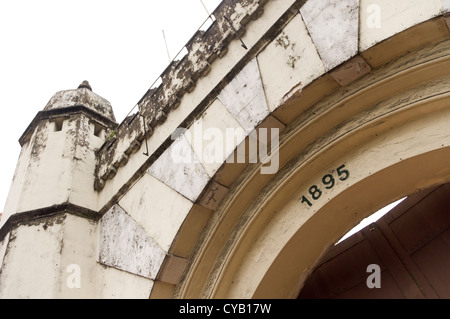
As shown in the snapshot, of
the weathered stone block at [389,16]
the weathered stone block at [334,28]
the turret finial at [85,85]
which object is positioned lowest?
the weathered stone block at [389,16]

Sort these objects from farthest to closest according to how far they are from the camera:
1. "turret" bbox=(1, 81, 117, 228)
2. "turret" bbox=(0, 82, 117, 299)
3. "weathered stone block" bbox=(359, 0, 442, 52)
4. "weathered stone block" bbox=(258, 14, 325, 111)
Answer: "turret" bbox=(1, 81, 117, 228) < "turret" bbox=(0, 82, 117, 299) < "weathered stone block" bbox=(258, 14, 325, 111) < "weathered stone block" bbox=(359, 0, 442, 52)

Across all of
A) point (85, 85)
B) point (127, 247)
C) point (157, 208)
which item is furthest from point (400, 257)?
point (85, 85)

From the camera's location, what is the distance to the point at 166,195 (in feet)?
7.66

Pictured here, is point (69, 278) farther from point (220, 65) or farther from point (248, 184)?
point (220, 65)

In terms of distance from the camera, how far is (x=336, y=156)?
195 cm

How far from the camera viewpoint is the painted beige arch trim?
5.46ft

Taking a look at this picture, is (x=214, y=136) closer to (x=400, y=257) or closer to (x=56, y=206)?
A: (x=56, y=206)

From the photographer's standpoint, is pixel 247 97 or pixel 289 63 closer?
pixel 289 63

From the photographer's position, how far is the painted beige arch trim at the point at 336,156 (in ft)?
5.46

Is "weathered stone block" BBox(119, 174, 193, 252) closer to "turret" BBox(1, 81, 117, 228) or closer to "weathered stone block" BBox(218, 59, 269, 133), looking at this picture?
"turret" BBox(1, 81, 117, 228)

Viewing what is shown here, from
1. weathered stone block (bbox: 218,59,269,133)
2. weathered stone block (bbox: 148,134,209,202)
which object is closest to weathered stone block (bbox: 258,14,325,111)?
weathered stone block (bbox: 218,59,269,133)

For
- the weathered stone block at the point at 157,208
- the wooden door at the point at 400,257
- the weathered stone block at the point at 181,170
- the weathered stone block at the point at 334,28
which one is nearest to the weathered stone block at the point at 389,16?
the weathered stone block at the point at 334,28

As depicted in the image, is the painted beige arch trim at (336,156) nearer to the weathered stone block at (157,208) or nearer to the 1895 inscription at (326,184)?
the 1895 inscription at (326,184)
